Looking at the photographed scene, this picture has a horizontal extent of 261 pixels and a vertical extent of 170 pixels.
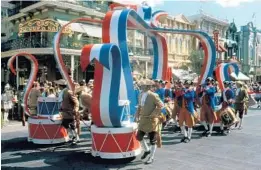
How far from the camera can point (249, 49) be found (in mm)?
45938

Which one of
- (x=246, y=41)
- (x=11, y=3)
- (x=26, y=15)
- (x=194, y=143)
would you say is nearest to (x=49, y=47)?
(x=26, y=15)

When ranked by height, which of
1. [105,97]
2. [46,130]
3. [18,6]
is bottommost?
[46,130]

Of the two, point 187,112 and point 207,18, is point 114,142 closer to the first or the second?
point 187,112

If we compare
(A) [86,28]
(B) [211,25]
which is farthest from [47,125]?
(B) [211,25]

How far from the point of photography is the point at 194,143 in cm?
913

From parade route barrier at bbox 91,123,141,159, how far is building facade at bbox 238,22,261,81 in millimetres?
40423

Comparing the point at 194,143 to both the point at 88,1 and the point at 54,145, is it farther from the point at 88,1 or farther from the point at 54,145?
the point at 88,1

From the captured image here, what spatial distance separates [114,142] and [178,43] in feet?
91.1

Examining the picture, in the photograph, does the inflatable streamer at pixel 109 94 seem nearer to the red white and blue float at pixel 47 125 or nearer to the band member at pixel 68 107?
the band member at pixel 68 107

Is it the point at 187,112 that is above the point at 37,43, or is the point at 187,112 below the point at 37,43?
below

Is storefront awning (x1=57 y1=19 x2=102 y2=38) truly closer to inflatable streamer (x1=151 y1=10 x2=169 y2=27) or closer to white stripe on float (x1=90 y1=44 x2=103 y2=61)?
inflatable streamer (x1=151 y1=10 x2=169 y2=27)

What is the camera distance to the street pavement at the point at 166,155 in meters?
6.84

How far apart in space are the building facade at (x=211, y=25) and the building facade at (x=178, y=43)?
1339 mm

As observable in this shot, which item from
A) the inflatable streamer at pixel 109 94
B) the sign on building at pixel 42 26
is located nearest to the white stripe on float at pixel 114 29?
the inflatable streamer at pixel 109 94
